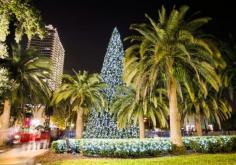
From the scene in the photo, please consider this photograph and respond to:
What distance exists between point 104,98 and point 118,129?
A: 3.84 metres

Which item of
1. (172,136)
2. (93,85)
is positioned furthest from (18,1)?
(93,85)

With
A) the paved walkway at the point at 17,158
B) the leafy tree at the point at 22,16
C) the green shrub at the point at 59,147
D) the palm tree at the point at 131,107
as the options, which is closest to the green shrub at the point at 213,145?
the green shrub at the point at 59,147

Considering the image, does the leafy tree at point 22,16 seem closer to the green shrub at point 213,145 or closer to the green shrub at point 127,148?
the green shrub at point 127,148

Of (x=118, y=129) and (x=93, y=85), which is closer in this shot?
(x=118, y=129)

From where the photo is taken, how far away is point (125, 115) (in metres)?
31.7

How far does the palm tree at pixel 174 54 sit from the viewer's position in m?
20.8

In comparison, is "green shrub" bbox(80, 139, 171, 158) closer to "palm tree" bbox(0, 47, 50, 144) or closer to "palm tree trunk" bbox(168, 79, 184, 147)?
"palm tree trunk" bbox(168, 79, 184, 147)

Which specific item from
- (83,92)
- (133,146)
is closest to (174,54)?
(133,146)

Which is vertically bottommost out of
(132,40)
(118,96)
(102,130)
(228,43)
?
(102,130)

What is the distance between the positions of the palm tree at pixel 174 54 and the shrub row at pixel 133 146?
1.48 m

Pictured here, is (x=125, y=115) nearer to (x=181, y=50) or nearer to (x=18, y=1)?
(x=181, y=50)

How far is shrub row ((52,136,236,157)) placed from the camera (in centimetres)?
1853

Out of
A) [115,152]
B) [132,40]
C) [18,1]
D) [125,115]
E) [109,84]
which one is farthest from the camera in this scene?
A: [109,84]

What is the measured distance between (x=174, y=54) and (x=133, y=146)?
23.2 ft
